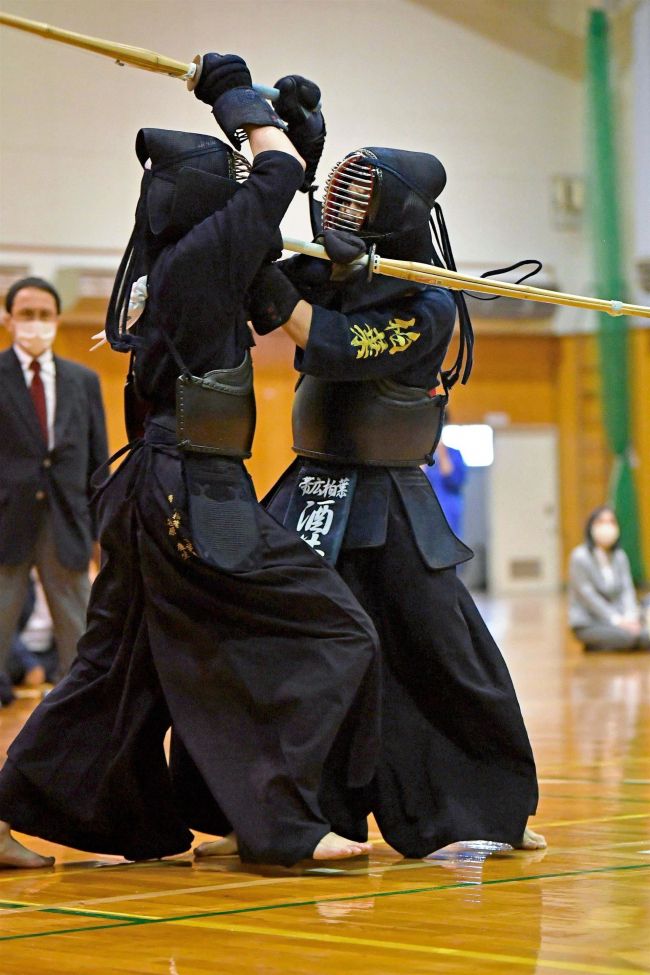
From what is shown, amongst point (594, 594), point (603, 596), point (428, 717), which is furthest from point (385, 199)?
point (603, 596)

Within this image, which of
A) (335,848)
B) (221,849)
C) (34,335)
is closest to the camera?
(335,848)

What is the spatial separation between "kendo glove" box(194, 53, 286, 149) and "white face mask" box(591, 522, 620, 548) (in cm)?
725

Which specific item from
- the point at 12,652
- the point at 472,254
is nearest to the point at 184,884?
the point at 12,652

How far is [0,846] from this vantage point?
3.14 meters

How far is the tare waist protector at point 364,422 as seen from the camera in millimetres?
3414

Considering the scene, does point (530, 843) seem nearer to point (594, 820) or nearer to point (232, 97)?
point (594, 820)

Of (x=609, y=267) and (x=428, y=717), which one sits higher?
(x=609, y=267)

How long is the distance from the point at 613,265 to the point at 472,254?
5.20 ft

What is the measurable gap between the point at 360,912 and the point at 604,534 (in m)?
7.90

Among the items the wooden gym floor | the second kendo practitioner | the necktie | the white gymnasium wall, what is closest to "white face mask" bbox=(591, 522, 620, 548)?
the white gymnasium wall

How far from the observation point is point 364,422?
3410mm

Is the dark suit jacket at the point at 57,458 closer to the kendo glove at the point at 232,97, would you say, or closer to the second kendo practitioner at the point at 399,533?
the second kendo practitioner at the point at 399,533

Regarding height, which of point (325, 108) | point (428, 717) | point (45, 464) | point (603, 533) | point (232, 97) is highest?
point (325, 108)

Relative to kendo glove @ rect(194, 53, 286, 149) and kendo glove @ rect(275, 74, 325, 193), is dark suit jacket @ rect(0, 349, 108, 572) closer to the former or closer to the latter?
kendo glove @ rect(275, 74, 325, 193)
